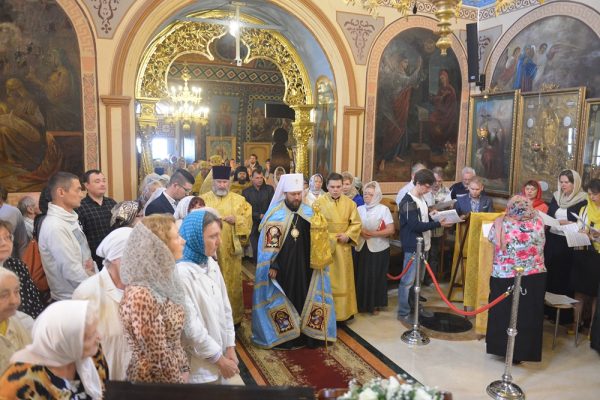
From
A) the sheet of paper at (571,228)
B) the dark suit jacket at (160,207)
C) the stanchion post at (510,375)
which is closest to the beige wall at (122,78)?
the dark suit jacket at (160,207)

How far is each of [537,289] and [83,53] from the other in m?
7.10

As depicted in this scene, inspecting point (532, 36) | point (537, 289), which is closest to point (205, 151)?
point (532, 36)

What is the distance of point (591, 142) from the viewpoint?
7.81m

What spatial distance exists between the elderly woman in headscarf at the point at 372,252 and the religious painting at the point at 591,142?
4.07 metres

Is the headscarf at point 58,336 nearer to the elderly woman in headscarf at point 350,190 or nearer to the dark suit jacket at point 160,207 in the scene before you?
the dark suit jacket at point 160,207

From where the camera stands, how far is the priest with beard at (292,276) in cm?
494

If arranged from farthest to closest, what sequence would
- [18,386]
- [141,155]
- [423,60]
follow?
1. [141,155]
2. [423,60]
3. [18,386]

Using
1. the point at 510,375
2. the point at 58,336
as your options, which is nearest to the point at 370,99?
the point at 510,375

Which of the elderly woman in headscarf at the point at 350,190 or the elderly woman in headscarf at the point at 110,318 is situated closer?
the elderly woman in headscarf at the point at 110,318

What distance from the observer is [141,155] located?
11.2 meters

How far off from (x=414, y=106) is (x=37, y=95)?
701 centimetres

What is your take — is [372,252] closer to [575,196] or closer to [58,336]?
[575,196]

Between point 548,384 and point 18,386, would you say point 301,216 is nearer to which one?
point 548,384

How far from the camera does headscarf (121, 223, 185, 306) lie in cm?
216
